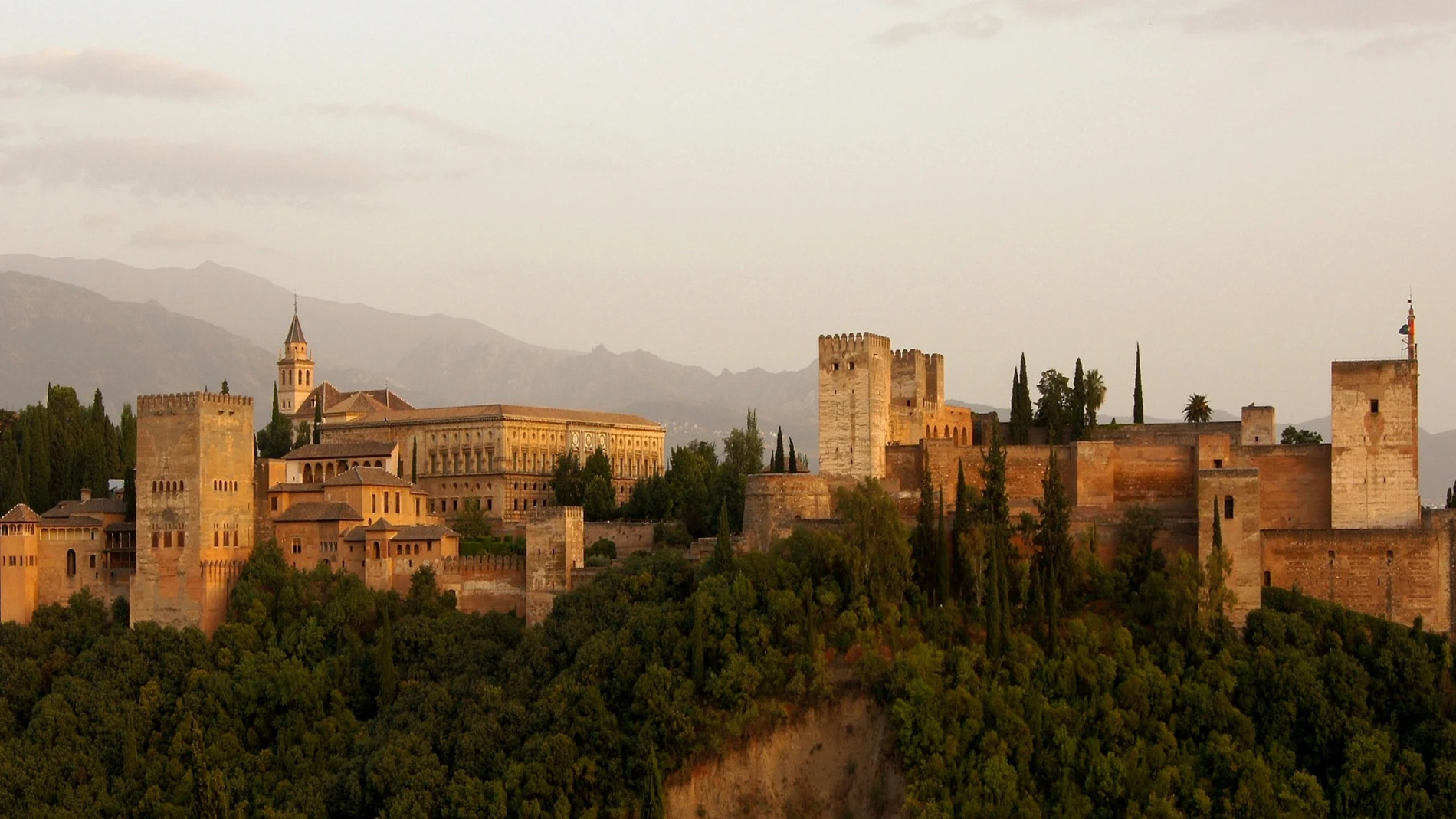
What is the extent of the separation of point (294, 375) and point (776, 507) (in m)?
44.2

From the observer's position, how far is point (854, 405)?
5116cm

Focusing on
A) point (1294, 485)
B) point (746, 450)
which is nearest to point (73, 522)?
point (746, 450)

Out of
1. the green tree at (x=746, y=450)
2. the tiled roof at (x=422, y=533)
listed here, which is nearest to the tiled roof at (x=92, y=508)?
the tiled roof at (x=422, y=533)

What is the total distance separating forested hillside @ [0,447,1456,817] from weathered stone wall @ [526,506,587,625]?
41.7 inches

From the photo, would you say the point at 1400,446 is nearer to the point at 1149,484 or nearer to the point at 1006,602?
the point at 1149,484

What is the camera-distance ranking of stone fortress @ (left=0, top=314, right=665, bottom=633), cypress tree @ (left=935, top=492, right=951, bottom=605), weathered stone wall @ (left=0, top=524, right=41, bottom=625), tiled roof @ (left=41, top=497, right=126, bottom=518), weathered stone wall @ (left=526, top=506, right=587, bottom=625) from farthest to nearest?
tiled roof @ (left=41, top=497, right=126, bottom=518) → weathered stone wall @ (left=0, top=524, right=41, bottom=625) → stone fortress @ (left=0, top=314, right=665, bottom=633) → weathered stone wall @ (left=526, top=506, right=587, bottom=625) → cypress tree @ (left=935, top=492, right=951, bottom=605)

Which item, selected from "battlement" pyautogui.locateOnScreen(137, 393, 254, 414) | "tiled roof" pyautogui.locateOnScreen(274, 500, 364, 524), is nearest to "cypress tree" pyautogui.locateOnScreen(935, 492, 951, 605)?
"tiled roof" pyautogui.locateOnScreen(274, 500, 364, 524)

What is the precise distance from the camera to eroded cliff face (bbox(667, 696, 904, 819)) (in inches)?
1642

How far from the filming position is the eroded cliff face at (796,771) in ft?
137

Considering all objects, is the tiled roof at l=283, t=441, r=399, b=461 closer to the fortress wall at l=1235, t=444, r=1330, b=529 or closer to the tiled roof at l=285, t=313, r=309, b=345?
the tiled roof at l=285, t=313, r=309, b=345

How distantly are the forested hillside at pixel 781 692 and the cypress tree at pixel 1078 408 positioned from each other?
7893 millimetres

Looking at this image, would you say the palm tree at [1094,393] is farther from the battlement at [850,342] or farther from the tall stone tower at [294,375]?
the tall stone tower at [294,375]

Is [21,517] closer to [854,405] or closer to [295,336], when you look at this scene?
[854,405]

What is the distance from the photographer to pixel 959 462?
1903 inches
